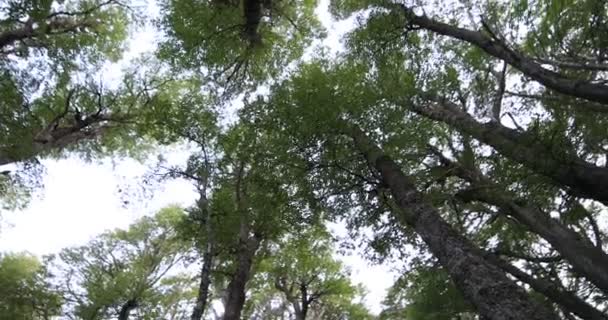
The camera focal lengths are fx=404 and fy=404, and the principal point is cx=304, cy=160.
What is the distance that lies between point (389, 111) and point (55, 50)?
1051 cm

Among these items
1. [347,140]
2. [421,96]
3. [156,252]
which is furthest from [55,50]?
[421,96]

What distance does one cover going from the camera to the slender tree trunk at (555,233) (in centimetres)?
581

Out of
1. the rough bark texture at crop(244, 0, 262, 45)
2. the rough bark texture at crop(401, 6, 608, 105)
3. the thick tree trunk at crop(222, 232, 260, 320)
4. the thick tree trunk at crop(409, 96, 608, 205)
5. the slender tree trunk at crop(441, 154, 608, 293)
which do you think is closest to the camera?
the rough bark texture at crop(401, 6, 608, 105)

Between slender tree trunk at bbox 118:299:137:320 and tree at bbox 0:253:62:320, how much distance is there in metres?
2.47

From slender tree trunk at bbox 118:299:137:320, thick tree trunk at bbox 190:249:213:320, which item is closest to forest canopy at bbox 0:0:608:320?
thick tree trunk at bbox 190:249:213:320

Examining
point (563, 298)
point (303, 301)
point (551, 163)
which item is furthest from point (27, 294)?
point (551, 163)

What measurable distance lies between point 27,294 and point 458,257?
652 inches

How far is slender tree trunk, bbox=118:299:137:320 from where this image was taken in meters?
15.1

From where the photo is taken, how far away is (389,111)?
7438mm

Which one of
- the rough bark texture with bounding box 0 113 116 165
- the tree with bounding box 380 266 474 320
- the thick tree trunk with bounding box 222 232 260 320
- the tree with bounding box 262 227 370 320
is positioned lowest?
the thick tree trunk with bounding box 222 232 260 320

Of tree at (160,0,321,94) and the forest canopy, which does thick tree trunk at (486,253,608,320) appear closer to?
the forest canopy

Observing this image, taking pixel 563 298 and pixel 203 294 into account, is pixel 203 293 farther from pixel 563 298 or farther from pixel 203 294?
pixel 563 298

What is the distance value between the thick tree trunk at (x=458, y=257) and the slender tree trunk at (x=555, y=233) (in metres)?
1.41

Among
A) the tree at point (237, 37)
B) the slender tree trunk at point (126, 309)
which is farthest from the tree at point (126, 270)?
the tree at point (237, 37)
